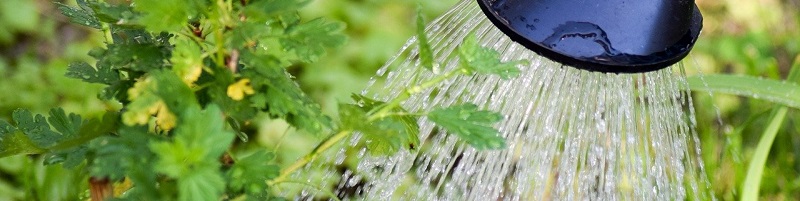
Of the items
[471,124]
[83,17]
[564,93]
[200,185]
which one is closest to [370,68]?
[564,93]

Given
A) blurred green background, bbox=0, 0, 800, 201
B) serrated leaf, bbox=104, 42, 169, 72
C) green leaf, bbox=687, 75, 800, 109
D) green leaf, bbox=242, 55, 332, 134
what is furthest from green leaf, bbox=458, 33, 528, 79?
blurred green background, bbox=0, 0, 800, 201

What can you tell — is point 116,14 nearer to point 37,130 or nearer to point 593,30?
point 37,130

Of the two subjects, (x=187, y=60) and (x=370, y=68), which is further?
(x=370, y=68)

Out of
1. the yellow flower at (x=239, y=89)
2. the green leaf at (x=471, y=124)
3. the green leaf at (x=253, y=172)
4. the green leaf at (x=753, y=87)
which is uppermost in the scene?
the yellow flower at (x=239, y=89)

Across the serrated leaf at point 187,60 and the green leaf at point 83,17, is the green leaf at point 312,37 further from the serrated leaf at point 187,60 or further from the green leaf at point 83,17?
the green leaf at point 83,17

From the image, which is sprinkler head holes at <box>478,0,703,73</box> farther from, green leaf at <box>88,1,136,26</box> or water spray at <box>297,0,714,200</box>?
green leaf at <box>88,1,136,26</box>

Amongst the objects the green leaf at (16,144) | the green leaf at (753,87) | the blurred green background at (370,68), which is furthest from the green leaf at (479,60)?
the blurred green background at (370,68)

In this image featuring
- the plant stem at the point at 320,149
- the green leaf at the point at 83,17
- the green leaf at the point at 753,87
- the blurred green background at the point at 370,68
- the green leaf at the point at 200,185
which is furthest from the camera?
the blurred green background at the point at 370,68

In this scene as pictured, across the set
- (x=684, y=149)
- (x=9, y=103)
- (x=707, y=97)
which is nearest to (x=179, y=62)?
(x=684, y=149)
